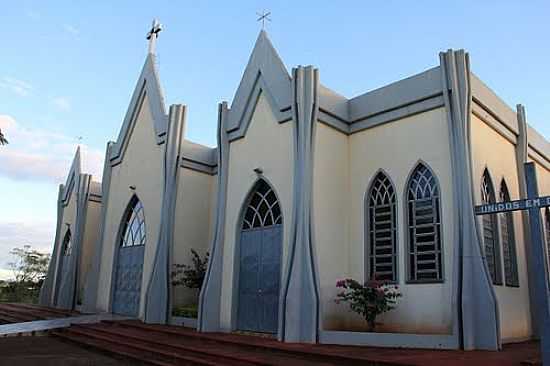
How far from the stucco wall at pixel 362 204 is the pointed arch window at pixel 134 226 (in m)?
6.90

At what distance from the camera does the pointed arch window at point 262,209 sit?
10820mm

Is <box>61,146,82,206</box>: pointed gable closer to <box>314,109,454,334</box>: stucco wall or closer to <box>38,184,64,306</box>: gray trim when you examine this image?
<box>38,184,64,306</box>: gray trim

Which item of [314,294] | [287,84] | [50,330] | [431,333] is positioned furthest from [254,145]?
[50,330]

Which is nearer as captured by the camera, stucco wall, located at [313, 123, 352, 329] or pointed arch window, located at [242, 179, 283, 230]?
stucco wall, located at [313, 123, 352, 329]

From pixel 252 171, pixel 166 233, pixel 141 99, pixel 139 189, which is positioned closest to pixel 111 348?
pixel 166 233

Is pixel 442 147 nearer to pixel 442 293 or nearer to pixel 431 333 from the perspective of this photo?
pixel 442 293

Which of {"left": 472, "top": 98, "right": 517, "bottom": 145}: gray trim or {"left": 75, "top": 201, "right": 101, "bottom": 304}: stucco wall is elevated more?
{"left": 472, "top": 98, "right": 517, "bottom": 145}: gray trim

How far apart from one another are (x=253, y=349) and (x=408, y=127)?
5.42 m

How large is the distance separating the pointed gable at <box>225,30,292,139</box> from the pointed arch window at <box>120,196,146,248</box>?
4.78m

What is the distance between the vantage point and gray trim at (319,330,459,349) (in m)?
7.80

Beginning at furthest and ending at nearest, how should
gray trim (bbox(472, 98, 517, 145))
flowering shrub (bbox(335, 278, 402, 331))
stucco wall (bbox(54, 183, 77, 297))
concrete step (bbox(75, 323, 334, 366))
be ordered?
stucco wall (bbox(54, 183, 77, 297)) < gray trim (bbox(472, 98, 517, 145)) < flowering shrub (bbox(335, 278, 402, 331)) < concrete step (bbox(75, 323, 334, 366))

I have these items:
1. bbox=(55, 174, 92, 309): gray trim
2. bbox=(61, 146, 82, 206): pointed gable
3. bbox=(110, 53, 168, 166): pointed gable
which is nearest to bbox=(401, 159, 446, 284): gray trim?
bbox=(110, 53, 168, 166): pointed gable

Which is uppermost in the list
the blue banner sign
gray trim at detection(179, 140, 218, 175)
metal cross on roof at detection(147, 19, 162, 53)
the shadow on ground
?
metal cross on roof at detection(147, 19, 162, 53)

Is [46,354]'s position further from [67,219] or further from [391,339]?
[67,219]
